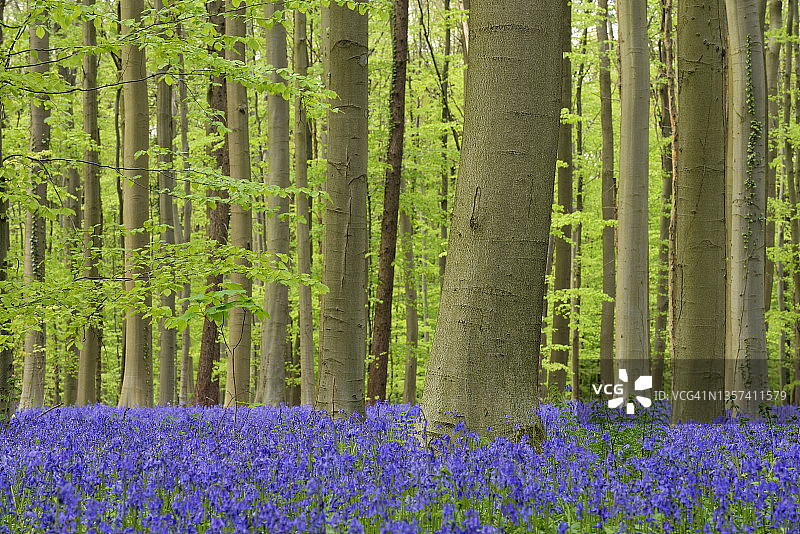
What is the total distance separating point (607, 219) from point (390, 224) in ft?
24.0

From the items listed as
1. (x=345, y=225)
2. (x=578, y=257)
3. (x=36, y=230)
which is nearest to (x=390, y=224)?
(x=345, y=225)

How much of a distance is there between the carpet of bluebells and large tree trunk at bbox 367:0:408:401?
7.39m

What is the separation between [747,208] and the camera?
852cm

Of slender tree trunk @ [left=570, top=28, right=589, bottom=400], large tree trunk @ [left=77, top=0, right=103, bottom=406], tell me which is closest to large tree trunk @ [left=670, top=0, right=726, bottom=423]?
slender tree trunk @ [left=570, top=28, right=589, bottom=400]

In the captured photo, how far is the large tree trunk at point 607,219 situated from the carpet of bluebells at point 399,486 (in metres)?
11.7

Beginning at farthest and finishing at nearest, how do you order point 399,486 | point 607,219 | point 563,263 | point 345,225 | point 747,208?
point 607,219 → point 563,263 → point 747,208 → point 345,225 → point 399,486

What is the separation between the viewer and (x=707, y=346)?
7332 millimetres

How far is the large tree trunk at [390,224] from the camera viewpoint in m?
12.5

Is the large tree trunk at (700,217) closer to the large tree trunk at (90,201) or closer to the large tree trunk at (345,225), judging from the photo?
the large tree trunk at (345,225)

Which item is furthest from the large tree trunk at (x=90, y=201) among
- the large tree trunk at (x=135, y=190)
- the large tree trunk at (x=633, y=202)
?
the large tree trunk at (x=633, y=202)

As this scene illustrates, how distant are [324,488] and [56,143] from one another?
1743cm

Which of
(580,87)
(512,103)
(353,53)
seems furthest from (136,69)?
(580,87)

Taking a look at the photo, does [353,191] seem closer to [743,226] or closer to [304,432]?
[304,432]

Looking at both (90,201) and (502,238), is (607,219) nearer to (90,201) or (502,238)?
(90,201)
